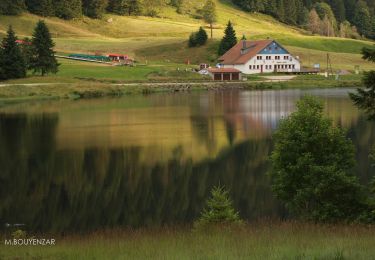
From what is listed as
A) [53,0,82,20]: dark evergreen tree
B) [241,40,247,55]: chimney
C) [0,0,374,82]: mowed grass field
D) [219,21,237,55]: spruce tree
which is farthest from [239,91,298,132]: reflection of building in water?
[53,0,82,20]: dark evergreen tree

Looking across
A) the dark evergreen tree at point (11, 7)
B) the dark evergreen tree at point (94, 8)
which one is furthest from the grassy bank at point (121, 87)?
the dark evergreen tree at point (94, 8)

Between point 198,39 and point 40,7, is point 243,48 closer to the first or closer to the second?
point 198,39

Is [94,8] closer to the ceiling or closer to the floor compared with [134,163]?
closer to the ceiling

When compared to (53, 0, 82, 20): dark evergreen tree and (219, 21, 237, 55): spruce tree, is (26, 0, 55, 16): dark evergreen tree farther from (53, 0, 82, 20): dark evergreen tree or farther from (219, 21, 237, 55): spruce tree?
(219, 21, 237, 55): spruce tree

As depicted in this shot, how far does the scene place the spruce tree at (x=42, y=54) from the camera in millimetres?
91806

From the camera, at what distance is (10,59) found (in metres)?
86.5

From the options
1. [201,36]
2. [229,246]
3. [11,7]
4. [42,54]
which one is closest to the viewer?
[229,246]

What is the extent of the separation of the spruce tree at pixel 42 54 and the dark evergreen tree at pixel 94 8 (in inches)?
3153

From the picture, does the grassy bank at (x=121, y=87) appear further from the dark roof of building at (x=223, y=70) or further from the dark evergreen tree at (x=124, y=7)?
the dark evergreen tree at (x=124, y=7)

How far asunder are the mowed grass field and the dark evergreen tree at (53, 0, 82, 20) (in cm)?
217

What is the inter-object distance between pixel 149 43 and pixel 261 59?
32.4 metres

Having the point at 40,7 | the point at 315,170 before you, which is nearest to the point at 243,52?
the point at 40,7

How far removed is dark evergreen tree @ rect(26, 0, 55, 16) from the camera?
160 meters

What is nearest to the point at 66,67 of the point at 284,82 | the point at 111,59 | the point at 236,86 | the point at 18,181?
the point at 111,59
